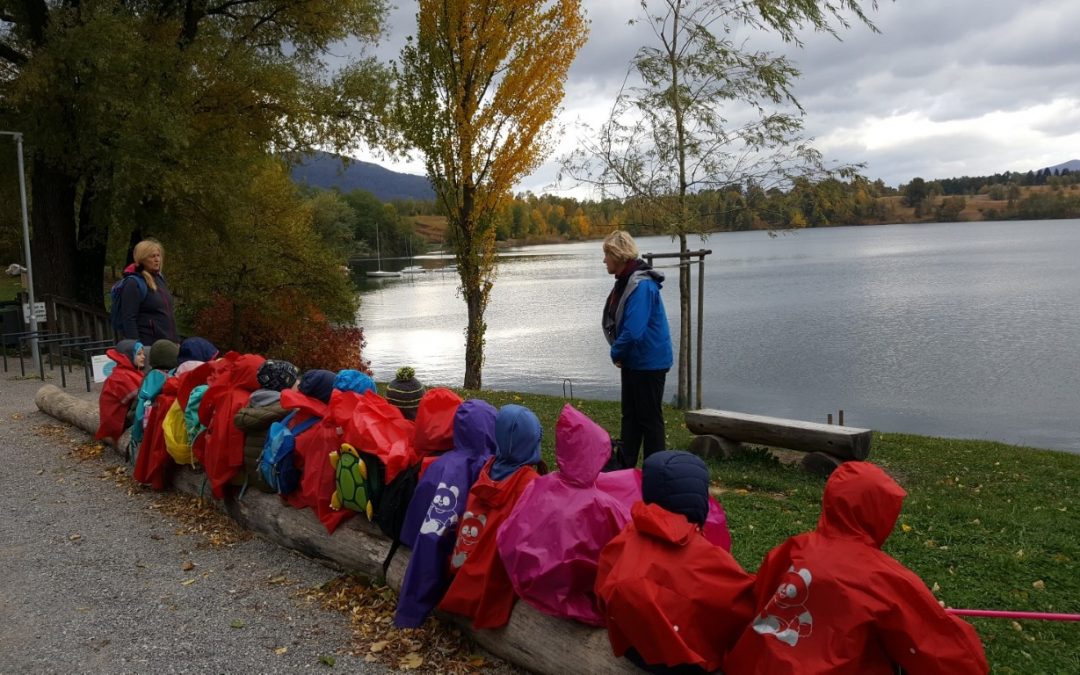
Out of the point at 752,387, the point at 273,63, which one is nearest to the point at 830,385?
the point at 752,387

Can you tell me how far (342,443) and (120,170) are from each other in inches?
498

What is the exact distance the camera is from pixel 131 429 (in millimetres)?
7457

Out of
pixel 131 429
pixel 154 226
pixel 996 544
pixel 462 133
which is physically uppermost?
pixel 462 133

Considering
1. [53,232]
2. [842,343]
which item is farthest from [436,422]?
[842,343]

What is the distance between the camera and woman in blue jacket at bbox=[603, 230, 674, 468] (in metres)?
5.61

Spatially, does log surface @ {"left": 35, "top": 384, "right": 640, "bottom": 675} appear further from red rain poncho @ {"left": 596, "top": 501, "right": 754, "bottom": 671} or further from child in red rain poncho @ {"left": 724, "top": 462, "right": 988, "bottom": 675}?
child in red rain poncho @ {"left": 724, "top": 462, "right": 988, "bottom": 675}

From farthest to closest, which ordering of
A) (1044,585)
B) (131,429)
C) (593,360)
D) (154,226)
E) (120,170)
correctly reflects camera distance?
(593,360), (154,226), (120,170), (131,429), (1044,585)

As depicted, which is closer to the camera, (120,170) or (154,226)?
(120,170)

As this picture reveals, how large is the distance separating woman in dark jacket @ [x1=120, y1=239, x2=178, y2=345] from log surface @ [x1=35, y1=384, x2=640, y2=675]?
108 cm

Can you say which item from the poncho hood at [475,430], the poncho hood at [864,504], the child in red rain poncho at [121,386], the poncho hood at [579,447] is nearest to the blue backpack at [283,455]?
the poncho hood at [475,430]

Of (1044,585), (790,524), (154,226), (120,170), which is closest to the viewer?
(1044,585)

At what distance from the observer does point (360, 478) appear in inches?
186

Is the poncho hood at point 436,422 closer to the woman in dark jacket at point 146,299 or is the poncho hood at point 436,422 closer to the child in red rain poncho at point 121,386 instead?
the woman in dark jacket at point 146,299

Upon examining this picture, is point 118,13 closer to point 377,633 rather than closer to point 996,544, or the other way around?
point 377,633
